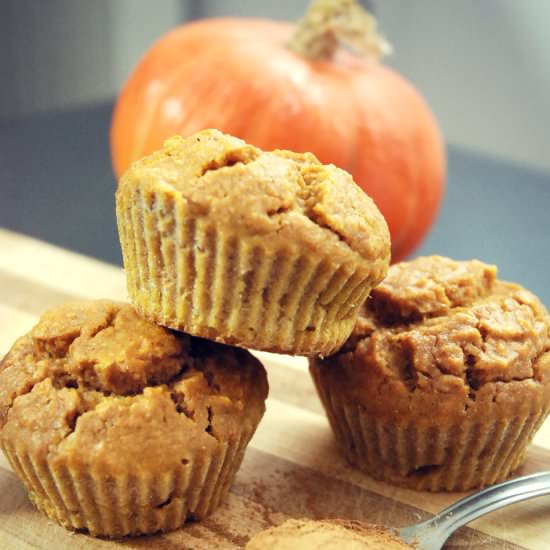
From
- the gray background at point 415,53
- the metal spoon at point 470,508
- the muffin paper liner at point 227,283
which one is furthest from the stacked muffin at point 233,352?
the gray background at point 415,53

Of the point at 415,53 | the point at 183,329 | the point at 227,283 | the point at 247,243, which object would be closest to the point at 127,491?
the point at 183,329

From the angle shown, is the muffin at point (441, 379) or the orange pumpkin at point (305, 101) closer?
the muffin at point (441, 379)

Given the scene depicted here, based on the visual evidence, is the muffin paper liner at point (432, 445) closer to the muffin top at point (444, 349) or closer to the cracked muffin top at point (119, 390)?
the muffin top at point (444, 349)

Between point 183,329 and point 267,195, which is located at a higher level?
point 267,195

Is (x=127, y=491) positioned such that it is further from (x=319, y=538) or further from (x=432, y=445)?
(x=432, y=445)

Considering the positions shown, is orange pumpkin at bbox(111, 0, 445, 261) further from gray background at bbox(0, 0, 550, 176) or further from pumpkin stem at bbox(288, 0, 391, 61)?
gray background at bbox(0, 0, 550, 176)

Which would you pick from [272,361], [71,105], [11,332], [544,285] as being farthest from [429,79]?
[11,332]
